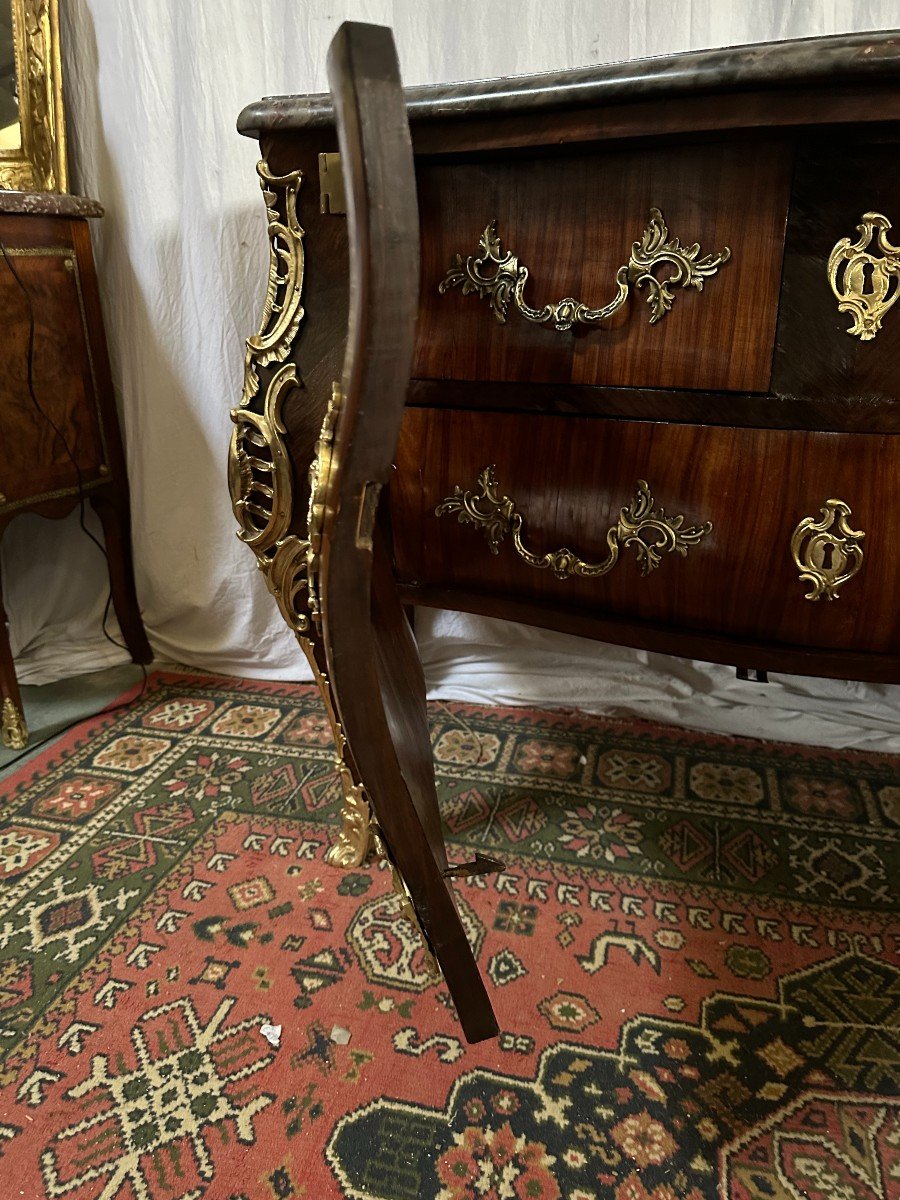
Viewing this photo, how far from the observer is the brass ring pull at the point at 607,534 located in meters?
0.69

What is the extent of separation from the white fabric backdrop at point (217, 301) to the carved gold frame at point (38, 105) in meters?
0.06

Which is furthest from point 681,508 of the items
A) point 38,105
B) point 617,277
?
point 38,105

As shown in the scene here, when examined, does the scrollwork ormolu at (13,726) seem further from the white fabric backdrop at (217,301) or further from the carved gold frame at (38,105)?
the carved gold frame at (38,105)

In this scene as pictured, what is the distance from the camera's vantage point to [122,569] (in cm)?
154

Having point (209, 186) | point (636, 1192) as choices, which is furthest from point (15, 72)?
point (636, 1192)

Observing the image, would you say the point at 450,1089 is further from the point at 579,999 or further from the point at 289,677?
the point at 289,677

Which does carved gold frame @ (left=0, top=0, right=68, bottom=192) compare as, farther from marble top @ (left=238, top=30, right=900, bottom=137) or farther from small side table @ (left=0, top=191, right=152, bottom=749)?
marble top @ (left=238, top=30, right=900, bottom=137)

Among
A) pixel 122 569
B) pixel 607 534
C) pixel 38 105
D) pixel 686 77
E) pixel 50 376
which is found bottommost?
pixel 122 569

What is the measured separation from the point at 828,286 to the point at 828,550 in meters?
0.20

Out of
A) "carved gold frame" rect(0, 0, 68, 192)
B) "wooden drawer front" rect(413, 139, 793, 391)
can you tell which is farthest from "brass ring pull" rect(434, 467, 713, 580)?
"carved gold frame" rect(0, 0, 68, 192)

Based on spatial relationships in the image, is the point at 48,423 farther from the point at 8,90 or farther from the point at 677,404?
the point at 677,404

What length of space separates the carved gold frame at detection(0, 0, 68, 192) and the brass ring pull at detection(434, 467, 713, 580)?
1.04m

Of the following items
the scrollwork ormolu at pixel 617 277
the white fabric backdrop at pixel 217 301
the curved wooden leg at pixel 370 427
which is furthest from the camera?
the white fabric backdrop at pixel 217 301

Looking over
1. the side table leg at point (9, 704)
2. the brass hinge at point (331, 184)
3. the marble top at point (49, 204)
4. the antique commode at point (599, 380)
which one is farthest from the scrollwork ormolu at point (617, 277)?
the side table leg at point (9, 704)
